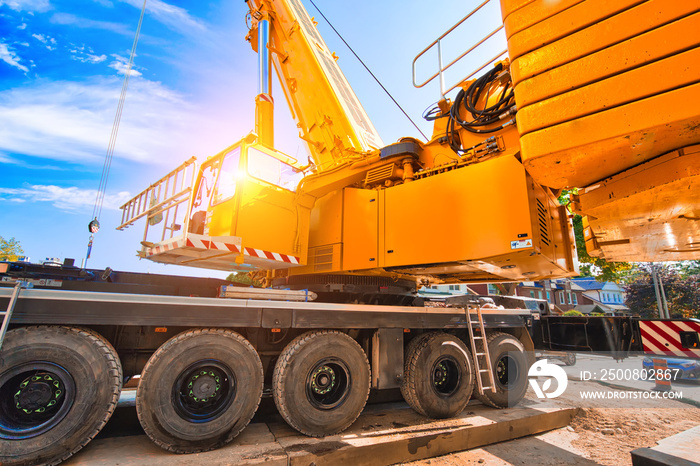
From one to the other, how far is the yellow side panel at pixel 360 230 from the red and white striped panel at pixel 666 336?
3.78 meters

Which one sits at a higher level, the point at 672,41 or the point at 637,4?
the point at 637,4

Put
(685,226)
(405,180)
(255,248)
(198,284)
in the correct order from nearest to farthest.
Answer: (685,226) → (198,284) → (255,248) → (405,180)

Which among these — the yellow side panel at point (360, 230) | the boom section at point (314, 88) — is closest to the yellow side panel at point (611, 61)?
the yellow side panel at point (360, 230)

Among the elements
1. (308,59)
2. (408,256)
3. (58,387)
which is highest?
(308,59)

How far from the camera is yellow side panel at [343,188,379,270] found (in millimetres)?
4594

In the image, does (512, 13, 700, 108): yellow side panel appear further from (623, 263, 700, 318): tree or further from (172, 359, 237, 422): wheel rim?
(623, 263, 700, 318): tree

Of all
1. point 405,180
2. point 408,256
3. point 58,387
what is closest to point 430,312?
point 408,256

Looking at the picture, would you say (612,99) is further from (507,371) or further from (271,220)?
(507,371)

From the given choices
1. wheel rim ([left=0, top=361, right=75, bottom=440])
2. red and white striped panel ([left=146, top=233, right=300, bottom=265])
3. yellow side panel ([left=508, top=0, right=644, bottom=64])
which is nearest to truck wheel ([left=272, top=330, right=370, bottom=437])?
red and white striped panel ([left=146, top=233, right=300, bottom=265])

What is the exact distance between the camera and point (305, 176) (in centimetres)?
538

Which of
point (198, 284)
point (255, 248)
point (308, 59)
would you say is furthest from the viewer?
point (308, 59)

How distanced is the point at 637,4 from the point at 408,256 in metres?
2.97

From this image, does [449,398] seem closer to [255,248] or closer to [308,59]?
[255,248]

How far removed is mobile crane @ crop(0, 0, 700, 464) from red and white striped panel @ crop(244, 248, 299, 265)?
0.03m
